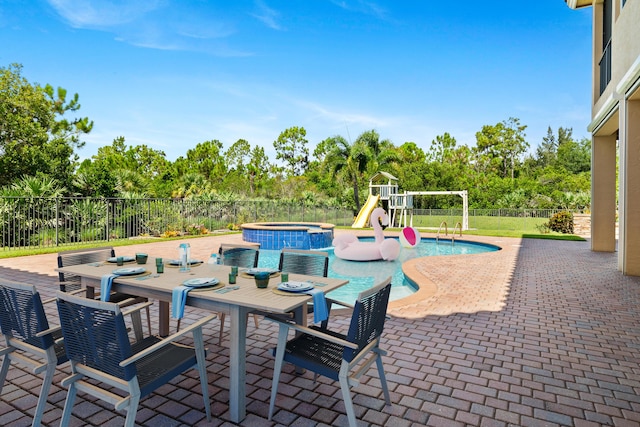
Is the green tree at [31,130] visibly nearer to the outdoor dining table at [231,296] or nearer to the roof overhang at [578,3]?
the outdoor dining table at [231,296]

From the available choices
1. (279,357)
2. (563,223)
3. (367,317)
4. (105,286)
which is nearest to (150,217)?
(105,286)

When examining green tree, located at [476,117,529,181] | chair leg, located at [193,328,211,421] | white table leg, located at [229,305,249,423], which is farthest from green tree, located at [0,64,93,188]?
green tree, located at [476,117,529,181]

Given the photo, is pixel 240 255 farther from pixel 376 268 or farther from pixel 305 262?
pixel 376 268

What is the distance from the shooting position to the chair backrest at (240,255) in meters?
4.16

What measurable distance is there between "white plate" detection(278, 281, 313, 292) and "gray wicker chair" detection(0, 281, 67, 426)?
1.41m

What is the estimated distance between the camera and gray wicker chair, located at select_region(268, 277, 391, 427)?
2.13 metres

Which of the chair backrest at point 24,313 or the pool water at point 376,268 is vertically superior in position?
the chair backrest at point 24,313

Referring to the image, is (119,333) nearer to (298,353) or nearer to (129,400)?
(129,400)

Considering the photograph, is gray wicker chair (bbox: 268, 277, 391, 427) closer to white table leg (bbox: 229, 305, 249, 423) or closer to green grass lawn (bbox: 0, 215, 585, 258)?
white table leg (bbox: 229, 305, 249, 423)

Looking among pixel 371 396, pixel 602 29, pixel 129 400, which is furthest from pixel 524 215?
pixel 129 400

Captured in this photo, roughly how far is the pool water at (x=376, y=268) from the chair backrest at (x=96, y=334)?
4973 mm

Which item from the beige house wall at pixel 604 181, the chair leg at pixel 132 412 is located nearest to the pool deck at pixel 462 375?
the chair leg at pixel 132 412

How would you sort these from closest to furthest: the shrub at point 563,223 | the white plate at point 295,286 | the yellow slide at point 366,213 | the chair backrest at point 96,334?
1. the chair backrest at point 96,334
2. the white plate at point 295,286
3. the shrub at point 563,223
4. the yellow slide at point 366,213

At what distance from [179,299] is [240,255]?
5.49 ft
